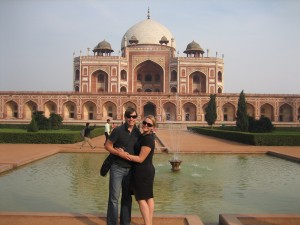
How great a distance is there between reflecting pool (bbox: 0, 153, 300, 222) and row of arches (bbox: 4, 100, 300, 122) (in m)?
24.8

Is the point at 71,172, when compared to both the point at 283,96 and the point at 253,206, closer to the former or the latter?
the point at 253,206

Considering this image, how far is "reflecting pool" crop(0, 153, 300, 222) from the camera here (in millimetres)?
4477

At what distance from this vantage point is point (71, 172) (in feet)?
23.0

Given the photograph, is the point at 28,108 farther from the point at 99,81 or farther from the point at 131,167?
the point at 131,167

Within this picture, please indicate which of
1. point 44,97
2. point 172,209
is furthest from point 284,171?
point 44,97

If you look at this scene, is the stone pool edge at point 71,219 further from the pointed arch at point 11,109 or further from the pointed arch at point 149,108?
the pointed arch at point 11,109

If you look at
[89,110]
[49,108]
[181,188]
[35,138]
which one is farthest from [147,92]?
[181,188]

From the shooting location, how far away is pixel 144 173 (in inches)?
124

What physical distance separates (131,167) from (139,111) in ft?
99.2

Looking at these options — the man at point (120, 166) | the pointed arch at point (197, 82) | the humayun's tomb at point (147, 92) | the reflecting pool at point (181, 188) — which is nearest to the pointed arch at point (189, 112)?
the humayun's tomb at point (147, 92)

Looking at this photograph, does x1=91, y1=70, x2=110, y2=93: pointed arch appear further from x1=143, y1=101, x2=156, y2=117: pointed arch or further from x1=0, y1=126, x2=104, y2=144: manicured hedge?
x1=0, y1=126, x2=104, y2=144: manicured hedge

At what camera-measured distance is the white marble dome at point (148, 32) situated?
40.5 meters

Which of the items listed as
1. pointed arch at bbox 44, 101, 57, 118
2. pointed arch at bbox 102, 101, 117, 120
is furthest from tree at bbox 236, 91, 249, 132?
pointed arch at bbox 44, 101, 57, 118

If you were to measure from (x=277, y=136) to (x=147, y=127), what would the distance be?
10.6m
